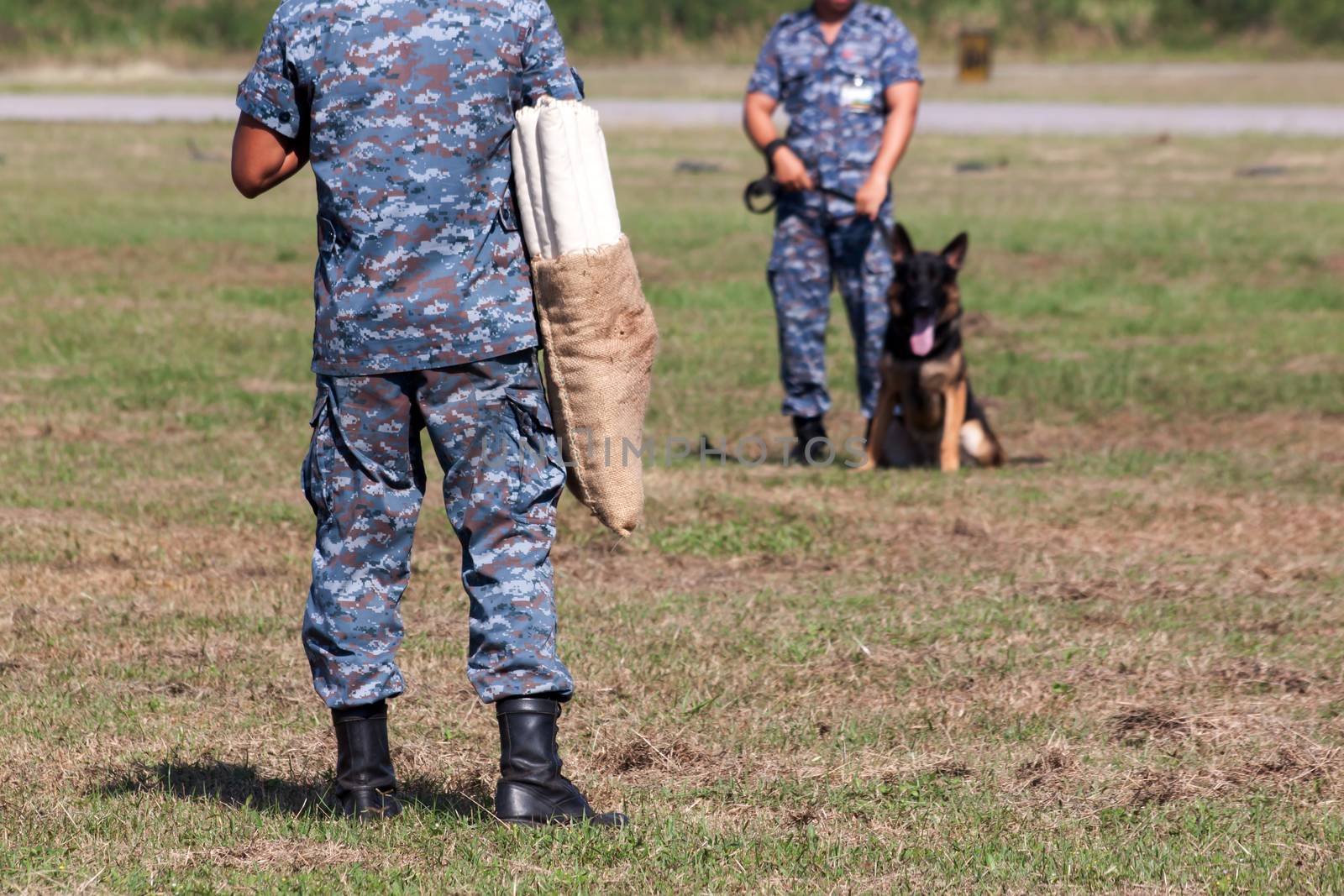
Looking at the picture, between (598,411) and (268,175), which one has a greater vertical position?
→ (268,175)

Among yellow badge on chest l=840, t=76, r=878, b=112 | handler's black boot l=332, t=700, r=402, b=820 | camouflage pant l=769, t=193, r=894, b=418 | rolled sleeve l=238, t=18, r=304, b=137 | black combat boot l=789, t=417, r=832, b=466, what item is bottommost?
black combat boot l=789, t=417, r=832, b=466

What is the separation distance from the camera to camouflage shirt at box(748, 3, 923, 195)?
7.98 meters

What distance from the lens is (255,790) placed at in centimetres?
413

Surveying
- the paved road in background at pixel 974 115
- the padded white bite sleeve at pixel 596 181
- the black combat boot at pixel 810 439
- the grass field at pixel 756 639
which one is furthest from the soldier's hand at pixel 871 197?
the paved road in background at pixel 974 115

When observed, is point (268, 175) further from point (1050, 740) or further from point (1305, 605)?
point (1305, 605)

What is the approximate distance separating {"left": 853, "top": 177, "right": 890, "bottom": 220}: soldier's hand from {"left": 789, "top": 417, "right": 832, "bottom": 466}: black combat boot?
1067 millimetres

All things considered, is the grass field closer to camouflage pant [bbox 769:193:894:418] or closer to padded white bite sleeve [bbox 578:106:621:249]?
camouflage pant [bbox 769:193:894:418]

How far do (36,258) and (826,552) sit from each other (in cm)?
993

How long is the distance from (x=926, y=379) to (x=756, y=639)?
9.73ft

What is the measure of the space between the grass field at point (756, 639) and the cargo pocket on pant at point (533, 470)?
677 mm

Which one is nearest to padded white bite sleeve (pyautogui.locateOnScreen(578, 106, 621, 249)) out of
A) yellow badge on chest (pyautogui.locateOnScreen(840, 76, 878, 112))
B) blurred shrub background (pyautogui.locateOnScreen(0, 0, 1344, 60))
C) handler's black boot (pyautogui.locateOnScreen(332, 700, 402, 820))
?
handler's black boot (pyautogui.locateOnScreen(332, 700, 402, 820))

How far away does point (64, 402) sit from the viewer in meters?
9.25

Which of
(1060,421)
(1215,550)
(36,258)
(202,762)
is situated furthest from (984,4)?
(202,762)

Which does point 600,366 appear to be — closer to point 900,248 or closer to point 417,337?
point 417,337
